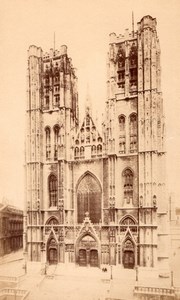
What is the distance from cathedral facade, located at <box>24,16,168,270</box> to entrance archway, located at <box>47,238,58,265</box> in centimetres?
4

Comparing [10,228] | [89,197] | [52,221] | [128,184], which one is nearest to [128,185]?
[128,184]

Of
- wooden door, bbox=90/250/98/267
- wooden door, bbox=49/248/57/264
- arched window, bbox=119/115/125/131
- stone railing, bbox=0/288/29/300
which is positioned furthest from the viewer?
wooden door, bbox=49/248/57/264

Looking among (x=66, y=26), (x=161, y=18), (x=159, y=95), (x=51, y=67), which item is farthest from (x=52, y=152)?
(x=161, y=18)

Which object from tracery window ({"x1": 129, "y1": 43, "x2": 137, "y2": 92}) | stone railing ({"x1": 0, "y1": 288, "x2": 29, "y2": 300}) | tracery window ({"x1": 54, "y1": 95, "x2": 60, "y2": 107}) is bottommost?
stone railing ({"x1": 0, "y1": 288, "x2": 29, "y2": 300})

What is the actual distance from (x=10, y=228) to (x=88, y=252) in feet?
15.5

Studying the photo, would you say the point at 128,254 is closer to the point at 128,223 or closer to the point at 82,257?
the point at 128,223

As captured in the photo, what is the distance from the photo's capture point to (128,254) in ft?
44.0

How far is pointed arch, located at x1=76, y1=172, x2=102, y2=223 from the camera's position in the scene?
1411cm

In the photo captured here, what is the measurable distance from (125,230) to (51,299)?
15.1 feet

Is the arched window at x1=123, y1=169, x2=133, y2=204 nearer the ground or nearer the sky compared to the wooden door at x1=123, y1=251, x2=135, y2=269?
nearer the sky

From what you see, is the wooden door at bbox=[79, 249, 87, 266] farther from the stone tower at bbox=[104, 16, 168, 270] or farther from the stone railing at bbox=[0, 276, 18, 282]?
the stone railing at bbox=[0, 276, 18, 282]

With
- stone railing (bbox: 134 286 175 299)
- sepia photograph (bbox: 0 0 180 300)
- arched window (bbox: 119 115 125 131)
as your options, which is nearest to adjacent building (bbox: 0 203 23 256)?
sepia photograph (bbox: 0 0 180 300)

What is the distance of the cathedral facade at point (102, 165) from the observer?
1333cm

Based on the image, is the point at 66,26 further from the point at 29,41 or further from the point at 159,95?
the point at 159,95
